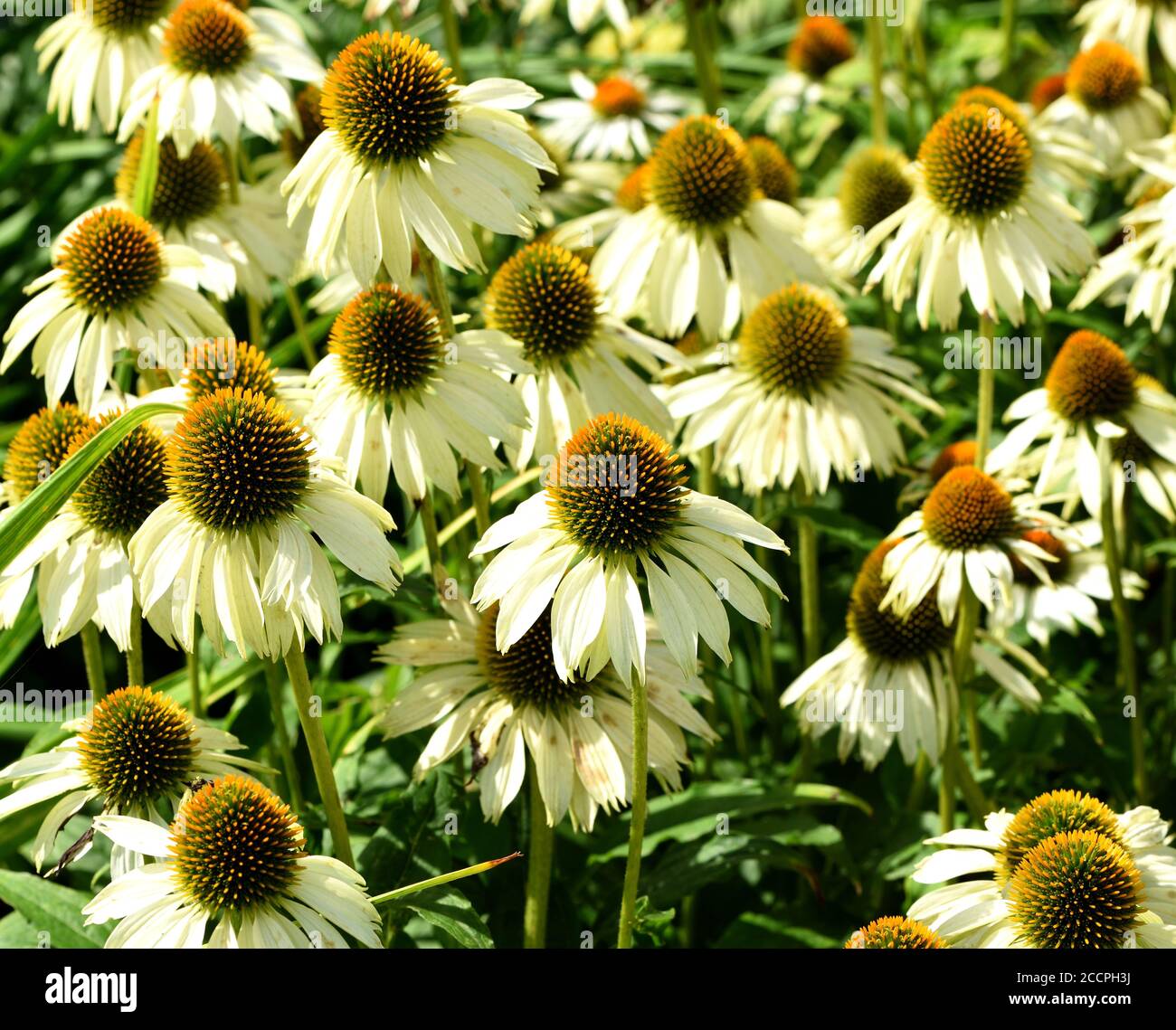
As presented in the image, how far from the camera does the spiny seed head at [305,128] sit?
12.1 feet

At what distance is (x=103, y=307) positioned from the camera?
2.80 metres

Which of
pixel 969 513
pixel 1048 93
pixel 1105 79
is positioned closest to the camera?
pixel 969 513

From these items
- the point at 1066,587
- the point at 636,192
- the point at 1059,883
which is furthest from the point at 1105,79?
the point at 1059,883

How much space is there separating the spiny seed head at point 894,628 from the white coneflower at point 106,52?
2.06m

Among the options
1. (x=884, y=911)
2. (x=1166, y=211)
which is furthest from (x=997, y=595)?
(x=1166, y=211)

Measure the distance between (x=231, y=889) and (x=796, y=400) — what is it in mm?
1698

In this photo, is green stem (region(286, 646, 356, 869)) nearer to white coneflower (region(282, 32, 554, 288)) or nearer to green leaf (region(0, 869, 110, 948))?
green leaf (region(0, 869, 110, 948))

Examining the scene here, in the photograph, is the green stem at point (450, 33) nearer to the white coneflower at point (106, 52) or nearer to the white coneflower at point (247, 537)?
the white coneflower at point (106, 52)

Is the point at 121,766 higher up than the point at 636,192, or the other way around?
the point at 636,192

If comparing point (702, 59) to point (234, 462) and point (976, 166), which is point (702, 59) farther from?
point (234, 462)

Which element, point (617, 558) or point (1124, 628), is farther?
point (1124, 628)

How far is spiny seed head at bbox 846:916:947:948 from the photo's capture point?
197 centimetres

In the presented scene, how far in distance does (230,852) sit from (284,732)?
82 cm

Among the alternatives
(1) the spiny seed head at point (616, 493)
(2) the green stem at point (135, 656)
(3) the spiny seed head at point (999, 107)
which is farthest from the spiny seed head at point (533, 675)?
(3) the spiny seed head at point (999, 107)
